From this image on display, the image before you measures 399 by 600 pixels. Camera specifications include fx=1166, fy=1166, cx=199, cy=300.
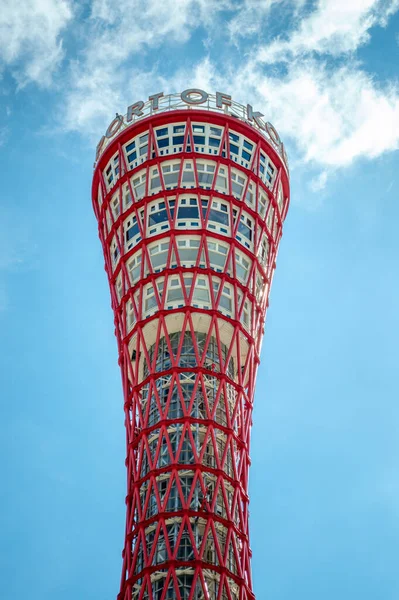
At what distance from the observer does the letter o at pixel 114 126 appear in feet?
323

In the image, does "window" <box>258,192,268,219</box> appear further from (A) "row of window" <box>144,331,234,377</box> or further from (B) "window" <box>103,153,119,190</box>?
(A) "row of window" <box>144,331,234,377</box>

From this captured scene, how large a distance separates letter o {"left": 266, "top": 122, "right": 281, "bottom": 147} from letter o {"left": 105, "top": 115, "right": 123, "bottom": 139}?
12.5 metres

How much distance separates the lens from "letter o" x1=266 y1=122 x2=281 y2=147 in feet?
324

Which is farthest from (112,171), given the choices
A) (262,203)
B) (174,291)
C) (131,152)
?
(174,291)

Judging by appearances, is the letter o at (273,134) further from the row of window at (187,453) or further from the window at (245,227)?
the row of window at (187,453)

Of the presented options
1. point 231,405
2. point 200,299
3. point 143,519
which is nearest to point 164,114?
point 200,299

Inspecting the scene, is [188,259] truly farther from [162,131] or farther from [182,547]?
[182,547]

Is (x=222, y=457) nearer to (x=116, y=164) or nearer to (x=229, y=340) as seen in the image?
(x=229, y=340)

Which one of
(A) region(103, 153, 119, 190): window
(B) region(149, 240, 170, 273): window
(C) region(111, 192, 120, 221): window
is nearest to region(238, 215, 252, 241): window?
(B) region(149, 240, 170, 273): window

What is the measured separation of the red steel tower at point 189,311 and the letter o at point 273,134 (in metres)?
0.17

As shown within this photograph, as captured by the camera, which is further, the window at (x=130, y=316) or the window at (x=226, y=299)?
the window at (x=130, y=316)

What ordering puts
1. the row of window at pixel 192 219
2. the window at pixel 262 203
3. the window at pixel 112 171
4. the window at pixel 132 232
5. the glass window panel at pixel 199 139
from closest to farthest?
the row of window at pixel 192 219, the window at pixel 132 232, the window at pixel 262 203, the glass window panel at pixel 199 139, the window at pixel 112 171

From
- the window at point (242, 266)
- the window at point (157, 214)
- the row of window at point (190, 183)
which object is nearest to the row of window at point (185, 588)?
the window at point (242, 266)

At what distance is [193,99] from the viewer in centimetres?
9719
